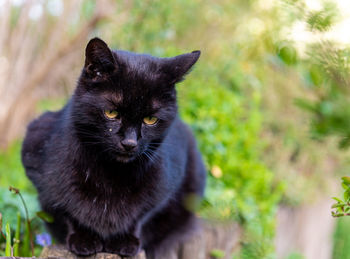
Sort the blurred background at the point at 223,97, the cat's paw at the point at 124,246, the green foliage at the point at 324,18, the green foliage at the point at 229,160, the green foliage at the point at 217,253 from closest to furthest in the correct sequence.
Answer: the green foliage at the point at 324,18 → the cat's paw at the point at 124,246 → the green foliage at the point at 217,253 → the green foliage at the point at 229,160 → the blurred background at the point at 223,97

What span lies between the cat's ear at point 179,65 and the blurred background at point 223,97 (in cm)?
124

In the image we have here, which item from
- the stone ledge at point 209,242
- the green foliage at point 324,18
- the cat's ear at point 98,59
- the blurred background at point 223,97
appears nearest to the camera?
the green foliage at point 324,18

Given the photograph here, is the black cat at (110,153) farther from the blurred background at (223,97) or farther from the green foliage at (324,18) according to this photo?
the green foliage at (324,18)

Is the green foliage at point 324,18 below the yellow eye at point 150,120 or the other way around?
below

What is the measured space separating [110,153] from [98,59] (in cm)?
44

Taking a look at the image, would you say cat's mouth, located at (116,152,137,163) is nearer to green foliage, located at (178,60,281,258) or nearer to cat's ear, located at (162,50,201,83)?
cat's ear, located at (162,50,201,83)

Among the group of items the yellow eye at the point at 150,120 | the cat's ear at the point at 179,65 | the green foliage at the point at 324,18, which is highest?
the cat's ear at the point at 179,65

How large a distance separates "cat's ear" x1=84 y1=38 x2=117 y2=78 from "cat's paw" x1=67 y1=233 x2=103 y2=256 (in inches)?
30.9

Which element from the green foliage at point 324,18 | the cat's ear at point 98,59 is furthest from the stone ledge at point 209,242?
the green foliage at point 324,18

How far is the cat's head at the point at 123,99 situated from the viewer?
1.88 metres

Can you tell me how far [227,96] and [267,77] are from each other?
5.66 ft

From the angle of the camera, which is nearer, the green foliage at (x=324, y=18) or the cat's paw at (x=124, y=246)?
the green foliage at (x=324, y=18)

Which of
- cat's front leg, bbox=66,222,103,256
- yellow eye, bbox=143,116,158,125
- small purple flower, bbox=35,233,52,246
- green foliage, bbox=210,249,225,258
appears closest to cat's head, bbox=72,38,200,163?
yellow eye, bbox=143,116,158,125

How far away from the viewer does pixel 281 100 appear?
5.54m
